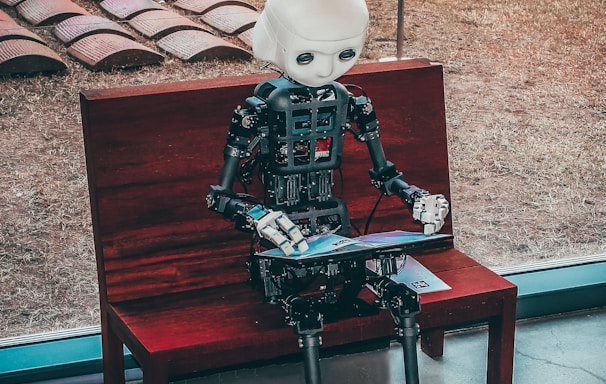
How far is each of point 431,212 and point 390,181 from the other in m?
0.17

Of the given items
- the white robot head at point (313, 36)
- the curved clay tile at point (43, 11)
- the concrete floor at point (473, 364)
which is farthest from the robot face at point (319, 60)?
the concrete floor at point (473, 364)

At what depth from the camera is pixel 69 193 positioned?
2.74 m

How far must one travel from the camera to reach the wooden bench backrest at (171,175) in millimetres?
2373

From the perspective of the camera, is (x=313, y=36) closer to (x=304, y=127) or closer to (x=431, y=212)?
(x=304, y=127)

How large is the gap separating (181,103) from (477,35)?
40.6 inches

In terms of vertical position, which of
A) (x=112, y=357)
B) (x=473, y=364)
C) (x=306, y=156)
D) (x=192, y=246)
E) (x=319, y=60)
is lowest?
(x=473, y=364)

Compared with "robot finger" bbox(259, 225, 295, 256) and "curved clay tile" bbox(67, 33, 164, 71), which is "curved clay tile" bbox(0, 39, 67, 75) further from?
"robot finger" bbox(259, 225, 295, 256)

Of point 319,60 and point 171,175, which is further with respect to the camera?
point 171,175

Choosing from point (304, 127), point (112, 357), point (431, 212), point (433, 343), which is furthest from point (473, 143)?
point (112, 357)

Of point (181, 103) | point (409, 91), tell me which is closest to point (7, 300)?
point (181, 103)

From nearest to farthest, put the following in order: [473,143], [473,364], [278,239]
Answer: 1. [278,239]
2. [473,364]
3. [473,143]

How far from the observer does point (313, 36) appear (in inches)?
83.6

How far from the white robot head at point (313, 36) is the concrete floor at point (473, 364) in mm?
981

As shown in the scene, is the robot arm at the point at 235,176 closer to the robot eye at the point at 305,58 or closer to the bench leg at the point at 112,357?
the robot eye at the point at 305,58
